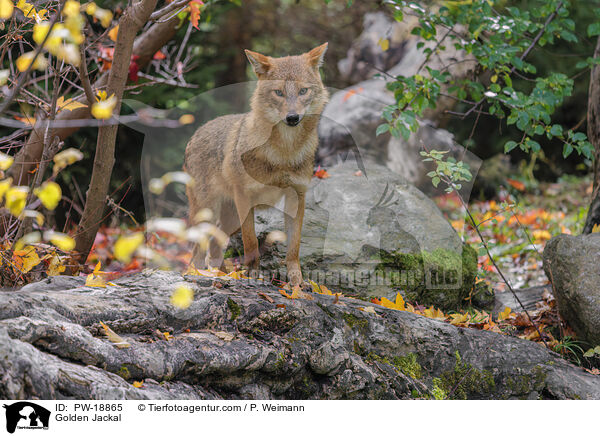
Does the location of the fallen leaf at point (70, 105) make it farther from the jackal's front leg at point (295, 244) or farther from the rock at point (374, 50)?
the rock at point (374, 50)

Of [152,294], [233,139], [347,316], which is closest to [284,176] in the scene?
[233,139]

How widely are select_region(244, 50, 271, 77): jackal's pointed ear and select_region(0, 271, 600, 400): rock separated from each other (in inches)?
79.0

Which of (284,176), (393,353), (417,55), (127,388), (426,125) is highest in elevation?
(417,55)

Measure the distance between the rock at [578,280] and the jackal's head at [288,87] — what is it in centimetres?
250

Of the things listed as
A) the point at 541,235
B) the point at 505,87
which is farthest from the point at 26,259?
the point at 541,235

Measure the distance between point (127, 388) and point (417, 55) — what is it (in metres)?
9.47

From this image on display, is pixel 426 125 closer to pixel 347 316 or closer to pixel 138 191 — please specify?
pixel 138 191

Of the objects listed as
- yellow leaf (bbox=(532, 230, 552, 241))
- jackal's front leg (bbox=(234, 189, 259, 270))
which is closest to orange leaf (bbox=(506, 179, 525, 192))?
yellow leaf (bbox=(532, 230, 552, 241))

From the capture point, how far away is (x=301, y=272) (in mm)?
5078

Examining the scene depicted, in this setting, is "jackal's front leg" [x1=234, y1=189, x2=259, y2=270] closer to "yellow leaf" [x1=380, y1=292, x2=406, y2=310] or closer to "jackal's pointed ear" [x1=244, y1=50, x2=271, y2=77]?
"jackal's pointed ear" [x1=244, y1=50, x2=271, y2=77]

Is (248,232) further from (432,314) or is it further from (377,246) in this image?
(432,314)

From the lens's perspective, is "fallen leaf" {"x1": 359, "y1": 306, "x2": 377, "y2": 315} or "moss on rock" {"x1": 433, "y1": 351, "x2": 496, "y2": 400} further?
"fallen leaf" {"x1": 359, "y1": 306, "x2": 377, "y2": 315}

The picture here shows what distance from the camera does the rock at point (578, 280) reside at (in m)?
4.35

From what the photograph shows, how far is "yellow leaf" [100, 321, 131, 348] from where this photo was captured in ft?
9.37
